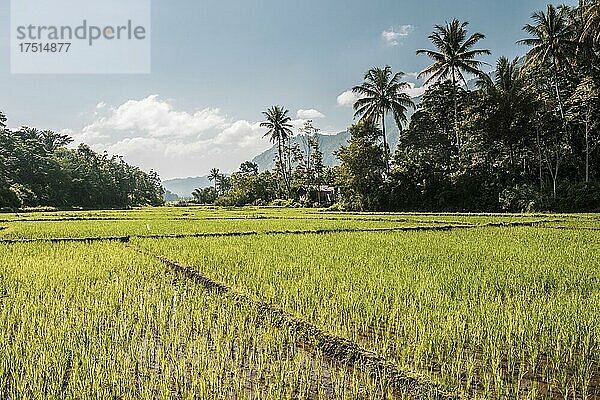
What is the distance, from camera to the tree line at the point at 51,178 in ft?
114

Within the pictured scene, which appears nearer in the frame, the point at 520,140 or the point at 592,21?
the point at 592,21

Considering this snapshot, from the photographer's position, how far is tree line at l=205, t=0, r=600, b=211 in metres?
21.0

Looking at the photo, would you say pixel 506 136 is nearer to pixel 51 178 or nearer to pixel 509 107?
pixel 509 107

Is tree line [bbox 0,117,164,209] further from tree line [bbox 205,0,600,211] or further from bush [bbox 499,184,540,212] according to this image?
bush [bbox 499,184,540,212]

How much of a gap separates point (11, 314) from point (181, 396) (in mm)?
2305

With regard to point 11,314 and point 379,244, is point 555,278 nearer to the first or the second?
point 379,244

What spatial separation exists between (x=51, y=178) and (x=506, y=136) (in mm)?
33753

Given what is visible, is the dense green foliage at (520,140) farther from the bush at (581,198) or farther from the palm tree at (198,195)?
the palm tree at (198,195)

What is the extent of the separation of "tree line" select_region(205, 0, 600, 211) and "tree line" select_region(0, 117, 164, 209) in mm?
22763

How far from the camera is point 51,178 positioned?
39219mm

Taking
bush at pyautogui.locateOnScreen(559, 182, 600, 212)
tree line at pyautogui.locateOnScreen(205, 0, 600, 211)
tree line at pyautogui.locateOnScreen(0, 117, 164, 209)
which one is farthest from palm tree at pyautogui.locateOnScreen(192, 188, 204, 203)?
bush at pyautogui.locateOnScreen(559, 182, 600, 212)

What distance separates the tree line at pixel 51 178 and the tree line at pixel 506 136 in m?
22.8

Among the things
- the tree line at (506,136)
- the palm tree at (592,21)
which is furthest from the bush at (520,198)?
the palm tree at (592,21)

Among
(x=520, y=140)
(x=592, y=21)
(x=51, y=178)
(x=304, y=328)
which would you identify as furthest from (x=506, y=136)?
(x=51, y=178)
